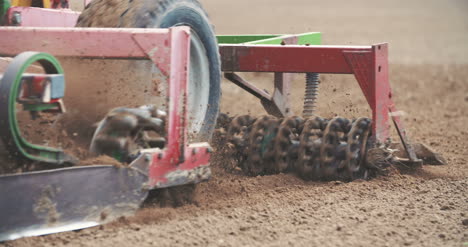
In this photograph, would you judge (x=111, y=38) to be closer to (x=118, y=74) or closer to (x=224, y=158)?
(x=118, y=74)

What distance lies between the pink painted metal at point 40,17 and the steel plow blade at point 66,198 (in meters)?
1.24

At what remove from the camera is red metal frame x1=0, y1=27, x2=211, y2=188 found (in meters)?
3.76

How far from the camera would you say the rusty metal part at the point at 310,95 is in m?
5.66

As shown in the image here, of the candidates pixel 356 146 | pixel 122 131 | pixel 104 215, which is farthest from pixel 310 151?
pixel 104 215

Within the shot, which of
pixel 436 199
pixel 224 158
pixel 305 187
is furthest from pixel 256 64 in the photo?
pixel 436 199

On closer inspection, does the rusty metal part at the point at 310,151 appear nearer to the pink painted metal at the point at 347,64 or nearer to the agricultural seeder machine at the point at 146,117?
the agricultural seeder machine at the point at 146,117

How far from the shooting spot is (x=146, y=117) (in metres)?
3.76

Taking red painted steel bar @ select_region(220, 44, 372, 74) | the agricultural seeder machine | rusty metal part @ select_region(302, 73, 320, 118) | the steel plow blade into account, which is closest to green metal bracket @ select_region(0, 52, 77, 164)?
the agricultural seeder machine

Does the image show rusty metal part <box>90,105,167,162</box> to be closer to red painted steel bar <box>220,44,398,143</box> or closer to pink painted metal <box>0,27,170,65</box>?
pink painted metal <box>0,27,170,65</box>

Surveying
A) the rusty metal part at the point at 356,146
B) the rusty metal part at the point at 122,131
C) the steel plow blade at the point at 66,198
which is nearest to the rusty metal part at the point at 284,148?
the rusty metal part at the point at 356,146

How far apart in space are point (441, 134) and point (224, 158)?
2867mm

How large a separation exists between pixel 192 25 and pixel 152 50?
871 mm

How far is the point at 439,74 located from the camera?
44.4ft

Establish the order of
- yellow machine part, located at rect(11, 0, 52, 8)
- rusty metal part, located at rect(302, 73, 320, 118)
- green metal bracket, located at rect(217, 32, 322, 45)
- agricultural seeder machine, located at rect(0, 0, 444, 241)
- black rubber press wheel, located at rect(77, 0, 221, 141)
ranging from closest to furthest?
agricultural seeder machine, located at rect(0, 0, 444, 241)
black rubber press wheel, located at rect(77, 0, 221, 141)
yellow machine part, located at rect(11, 0, 52, 8)
rusty metal part, located at rect(302, 73, 320, 118)
green metal bracket, located at rect(217, 32, 322, 45)
